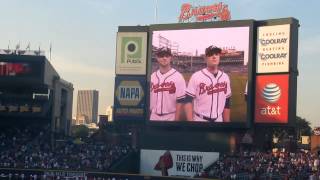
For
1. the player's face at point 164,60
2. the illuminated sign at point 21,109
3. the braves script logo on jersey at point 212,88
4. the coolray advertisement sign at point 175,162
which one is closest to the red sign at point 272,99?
the braves script logo on jersey at point 212,88

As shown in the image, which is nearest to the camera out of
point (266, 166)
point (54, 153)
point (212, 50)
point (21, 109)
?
point (266, 166)

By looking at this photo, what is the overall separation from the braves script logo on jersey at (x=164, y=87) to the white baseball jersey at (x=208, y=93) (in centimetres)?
150

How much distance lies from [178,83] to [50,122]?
19489 millimetres

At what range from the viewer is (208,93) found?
5284 cm

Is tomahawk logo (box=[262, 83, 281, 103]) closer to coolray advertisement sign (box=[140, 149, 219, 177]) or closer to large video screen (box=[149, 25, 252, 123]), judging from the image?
large video screen (box=[149, 25, 252, 123])

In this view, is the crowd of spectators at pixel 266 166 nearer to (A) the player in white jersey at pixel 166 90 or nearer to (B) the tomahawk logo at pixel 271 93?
(B) the tomahawk logo at pixel 271 93

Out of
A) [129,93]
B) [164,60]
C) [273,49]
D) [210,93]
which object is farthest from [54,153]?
[273,49]

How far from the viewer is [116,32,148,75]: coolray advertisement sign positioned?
5703 centimetres

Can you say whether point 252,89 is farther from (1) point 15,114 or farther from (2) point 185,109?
(1) point 15,114

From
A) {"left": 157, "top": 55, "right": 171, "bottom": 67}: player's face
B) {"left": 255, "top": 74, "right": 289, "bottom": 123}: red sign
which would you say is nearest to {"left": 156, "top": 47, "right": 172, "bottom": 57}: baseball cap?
{"left": 157, "top": 55, "right": 171, "bottom": 67}: player's face

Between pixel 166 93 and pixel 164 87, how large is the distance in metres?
0.62

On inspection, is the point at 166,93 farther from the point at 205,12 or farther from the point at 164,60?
the point at 205,12

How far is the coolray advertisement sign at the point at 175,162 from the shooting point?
53.1 metres

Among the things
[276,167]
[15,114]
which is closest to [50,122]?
[15,114]
